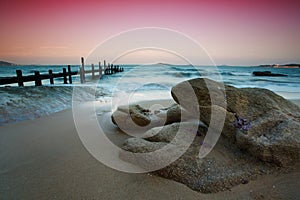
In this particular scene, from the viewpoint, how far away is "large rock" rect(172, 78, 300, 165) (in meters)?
2.23

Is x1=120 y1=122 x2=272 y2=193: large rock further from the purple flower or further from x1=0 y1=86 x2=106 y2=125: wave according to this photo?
x1=0 y1=86 x2=106 y2=125: wave

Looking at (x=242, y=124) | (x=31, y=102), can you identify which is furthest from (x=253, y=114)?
(x=31, y=102)

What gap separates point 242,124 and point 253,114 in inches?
12.8

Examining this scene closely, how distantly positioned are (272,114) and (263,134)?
482 mm

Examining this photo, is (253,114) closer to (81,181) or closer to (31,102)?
(81,181)

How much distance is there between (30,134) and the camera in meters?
3.62

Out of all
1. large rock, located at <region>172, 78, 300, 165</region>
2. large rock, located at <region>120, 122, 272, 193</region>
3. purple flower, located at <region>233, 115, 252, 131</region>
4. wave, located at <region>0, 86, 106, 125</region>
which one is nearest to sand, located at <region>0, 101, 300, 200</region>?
large rock, located at <region>120, 122, 272, 193</region>

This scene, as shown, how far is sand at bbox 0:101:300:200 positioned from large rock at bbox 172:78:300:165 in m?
0.29

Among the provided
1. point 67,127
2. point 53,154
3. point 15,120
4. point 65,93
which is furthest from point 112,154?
point 65,93

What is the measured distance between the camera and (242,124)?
265cm

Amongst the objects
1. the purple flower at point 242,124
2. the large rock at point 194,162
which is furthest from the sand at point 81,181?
the purple flower at point 242,124

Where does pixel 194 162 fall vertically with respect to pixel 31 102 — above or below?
above

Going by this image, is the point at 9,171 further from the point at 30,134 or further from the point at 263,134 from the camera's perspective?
the point at 263,134

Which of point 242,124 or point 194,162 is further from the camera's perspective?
point 242,124
